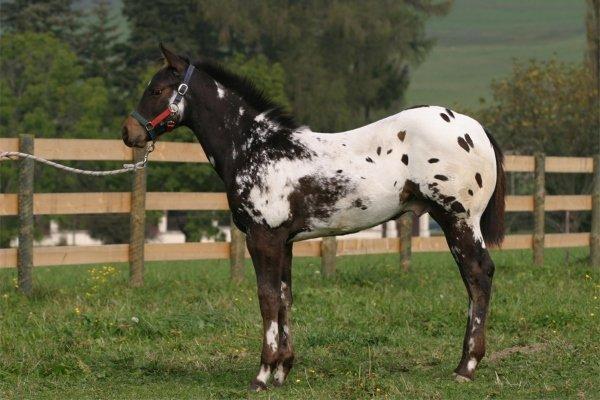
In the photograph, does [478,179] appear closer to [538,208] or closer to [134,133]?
[134,133]

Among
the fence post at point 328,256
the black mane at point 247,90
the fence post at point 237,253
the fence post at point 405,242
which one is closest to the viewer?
the black mane at point 247,90

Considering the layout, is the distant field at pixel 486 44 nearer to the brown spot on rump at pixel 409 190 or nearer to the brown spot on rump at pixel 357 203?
the brown spot on rump at pixel 409 190

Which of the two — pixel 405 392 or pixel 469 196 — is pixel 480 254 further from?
pixel 405 392

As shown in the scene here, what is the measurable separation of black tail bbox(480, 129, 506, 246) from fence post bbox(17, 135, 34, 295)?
517cm

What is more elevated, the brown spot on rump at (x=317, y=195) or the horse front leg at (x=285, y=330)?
the brown spot on rump at (x=317, y=195)

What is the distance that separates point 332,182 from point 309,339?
182 cm

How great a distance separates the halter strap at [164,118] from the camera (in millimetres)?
7766

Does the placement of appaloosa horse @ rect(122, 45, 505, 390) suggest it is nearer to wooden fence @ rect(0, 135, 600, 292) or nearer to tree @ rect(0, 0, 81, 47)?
wooden fence @ rect(0, 135, 600, 292)

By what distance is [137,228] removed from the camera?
12.2 metres

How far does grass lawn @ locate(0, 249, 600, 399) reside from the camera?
733 cm

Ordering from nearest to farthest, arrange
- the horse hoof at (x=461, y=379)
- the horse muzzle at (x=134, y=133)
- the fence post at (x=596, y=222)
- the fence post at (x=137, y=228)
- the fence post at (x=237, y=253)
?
the horse hoof at (x=461, y=379) → the horse muzzle at (x=134, y=133) → the fence post at (x=137, y=228) → the fence post at (x=237, y=253) → the fence post at (x=596, y=222)

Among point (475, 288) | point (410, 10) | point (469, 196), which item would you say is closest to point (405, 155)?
point (469, 196)

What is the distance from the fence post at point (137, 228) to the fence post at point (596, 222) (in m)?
6.69

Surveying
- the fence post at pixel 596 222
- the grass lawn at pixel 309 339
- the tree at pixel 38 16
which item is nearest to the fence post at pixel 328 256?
the grass lawn at pixel 309 339
